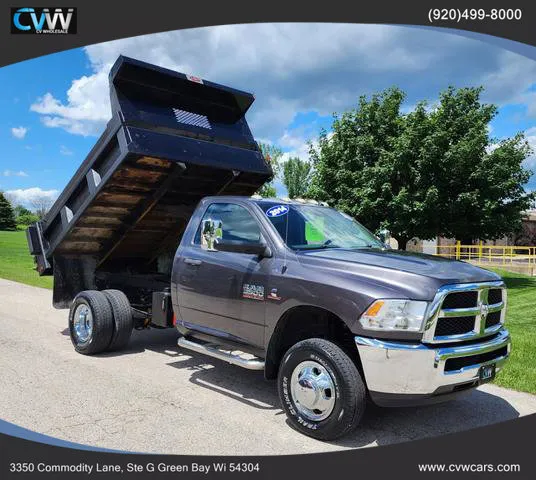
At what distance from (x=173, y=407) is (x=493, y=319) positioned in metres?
3.14

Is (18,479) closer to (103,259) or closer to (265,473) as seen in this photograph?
(265,473)

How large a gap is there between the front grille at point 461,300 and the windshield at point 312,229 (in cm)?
142

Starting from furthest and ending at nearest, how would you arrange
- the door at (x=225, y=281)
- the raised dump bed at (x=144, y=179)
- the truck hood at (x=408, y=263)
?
the raised dump bed at (x=144, y=179) < the door at (x=225, y=281) < the truck hood at (x=408, y=263)

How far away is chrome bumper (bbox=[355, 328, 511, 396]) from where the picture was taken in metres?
3.88

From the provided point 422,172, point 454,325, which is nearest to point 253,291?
point 454,325

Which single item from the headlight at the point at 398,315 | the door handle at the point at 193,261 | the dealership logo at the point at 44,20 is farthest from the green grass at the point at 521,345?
the dealership logo at the point at 44,20

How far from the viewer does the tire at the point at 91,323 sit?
668cm

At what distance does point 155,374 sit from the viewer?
239 inches

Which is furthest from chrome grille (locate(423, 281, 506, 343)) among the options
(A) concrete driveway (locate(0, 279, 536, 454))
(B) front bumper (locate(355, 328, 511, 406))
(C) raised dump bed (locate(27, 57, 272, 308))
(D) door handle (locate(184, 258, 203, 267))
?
(C) raised dump bed (locate(27, 57, 272, 308))

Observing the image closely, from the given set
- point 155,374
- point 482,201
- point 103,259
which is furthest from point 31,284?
point 482,201

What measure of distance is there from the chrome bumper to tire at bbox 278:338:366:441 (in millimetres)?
168

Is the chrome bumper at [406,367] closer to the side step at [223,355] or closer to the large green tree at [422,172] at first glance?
the side step at [223,355]

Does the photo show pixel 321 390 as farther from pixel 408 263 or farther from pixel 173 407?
pixel 173 407

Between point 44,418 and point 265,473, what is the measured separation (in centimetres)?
217
